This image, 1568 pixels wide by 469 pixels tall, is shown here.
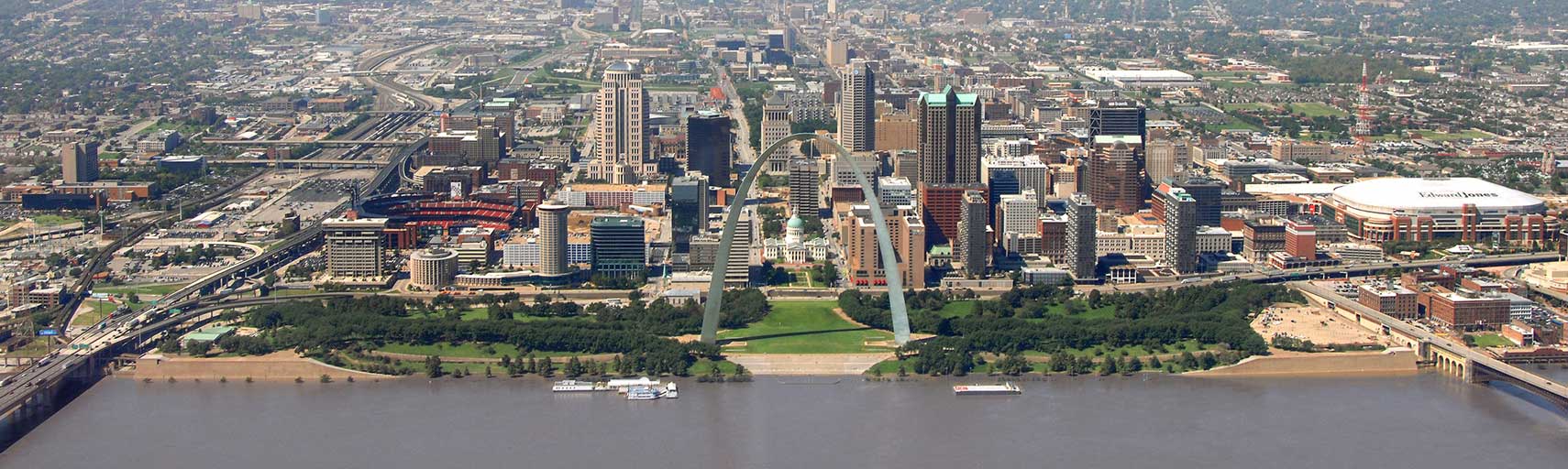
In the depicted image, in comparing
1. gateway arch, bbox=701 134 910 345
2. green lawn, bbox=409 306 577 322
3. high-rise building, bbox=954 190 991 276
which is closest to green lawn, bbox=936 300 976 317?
high-rise building, bbox=954 190 991 276

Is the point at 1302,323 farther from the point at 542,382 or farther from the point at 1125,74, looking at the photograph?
the point at 1125,74

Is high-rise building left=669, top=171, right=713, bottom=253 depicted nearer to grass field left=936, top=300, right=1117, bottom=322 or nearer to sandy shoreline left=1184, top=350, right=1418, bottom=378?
grass field left=936, top=300, right=1117, bottom=322

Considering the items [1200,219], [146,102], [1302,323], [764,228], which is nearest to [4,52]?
[146,102]

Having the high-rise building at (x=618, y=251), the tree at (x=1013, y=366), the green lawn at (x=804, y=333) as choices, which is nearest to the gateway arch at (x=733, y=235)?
the green lawn at (x=804, y=333)

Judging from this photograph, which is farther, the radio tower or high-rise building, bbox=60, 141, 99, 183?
the radio tower

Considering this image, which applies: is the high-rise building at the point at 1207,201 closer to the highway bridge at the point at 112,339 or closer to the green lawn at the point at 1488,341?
the green lawn at the point at 1488,341

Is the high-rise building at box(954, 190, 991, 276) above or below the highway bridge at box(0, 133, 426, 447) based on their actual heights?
above
